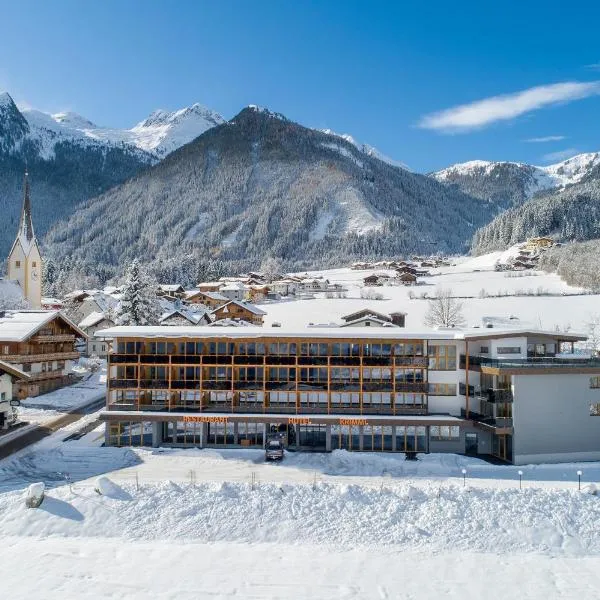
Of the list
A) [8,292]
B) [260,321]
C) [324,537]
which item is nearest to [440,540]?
[324,537]

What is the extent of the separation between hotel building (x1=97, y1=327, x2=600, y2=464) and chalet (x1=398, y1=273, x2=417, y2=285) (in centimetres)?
10393

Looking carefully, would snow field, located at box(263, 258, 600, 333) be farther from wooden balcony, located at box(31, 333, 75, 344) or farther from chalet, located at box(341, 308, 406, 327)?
wooden balcony, located at box(31, 333, 75, 344)

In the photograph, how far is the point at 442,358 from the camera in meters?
36.9

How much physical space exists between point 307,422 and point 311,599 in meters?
14.9

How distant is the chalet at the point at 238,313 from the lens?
84625 millimetres

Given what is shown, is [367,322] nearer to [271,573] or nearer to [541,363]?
[541,363]

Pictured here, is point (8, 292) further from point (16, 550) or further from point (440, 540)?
point (440, 540)

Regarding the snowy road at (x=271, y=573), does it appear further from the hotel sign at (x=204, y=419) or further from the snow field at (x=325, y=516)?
the hotel sign at (x=204, y=419)

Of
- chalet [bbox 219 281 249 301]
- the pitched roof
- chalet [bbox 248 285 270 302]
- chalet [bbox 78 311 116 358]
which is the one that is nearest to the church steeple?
chalet [bbox 78 311 116 358]

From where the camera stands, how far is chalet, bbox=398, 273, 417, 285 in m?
141

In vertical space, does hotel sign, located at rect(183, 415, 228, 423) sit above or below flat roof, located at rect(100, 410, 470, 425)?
below

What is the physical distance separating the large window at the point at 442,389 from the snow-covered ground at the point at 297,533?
5.80m

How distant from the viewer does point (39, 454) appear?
33562 mm

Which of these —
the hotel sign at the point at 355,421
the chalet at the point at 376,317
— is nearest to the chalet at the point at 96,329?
the chalet at the point at 376,317
